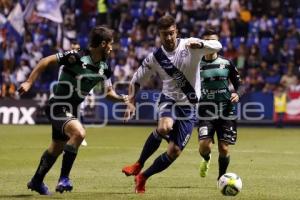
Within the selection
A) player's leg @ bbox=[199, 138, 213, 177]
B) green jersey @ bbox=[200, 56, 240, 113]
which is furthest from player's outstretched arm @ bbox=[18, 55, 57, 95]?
player's leg @ bbox=[199, 138, 213, 177]

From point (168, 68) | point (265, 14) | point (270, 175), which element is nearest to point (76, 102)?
point (168, 68)

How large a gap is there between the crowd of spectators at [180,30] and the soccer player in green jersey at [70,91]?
18.1m

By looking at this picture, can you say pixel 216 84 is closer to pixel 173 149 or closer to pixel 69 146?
pixel 173 149

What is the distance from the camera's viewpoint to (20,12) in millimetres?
32594

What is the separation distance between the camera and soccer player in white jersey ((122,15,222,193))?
34.9 ft

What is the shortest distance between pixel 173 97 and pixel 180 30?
18886 millimetres

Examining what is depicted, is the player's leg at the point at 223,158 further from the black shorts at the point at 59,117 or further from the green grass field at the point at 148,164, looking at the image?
the black shorts at the point at 59,117

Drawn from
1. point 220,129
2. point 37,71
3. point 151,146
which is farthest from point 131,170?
point 37,71

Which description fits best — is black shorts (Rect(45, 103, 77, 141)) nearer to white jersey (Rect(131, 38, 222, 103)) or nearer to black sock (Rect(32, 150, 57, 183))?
black sock (Rect(32, 150, 57, 183))

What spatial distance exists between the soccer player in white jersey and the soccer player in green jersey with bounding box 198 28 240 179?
45.2 inches

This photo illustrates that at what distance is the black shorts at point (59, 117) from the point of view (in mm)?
10219

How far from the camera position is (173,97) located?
429 inches

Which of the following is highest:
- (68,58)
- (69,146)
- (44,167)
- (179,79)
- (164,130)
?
(68,58)

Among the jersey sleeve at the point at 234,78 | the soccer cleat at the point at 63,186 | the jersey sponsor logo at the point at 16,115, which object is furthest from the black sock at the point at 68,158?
the jersey sponsor logo at the point at 16,115
